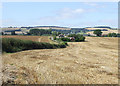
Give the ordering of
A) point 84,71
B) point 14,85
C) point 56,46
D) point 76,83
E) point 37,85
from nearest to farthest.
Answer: point 14,85
point 37,85
point 76,83
point 84,71
point 56,46

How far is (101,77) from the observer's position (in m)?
15.6

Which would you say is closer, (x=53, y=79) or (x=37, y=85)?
(x=37, y=85)

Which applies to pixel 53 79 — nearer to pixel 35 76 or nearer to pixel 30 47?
pixel 35 76

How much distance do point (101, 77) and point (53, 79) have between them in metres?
5.63

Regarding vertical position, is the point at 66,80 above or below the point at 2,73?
below

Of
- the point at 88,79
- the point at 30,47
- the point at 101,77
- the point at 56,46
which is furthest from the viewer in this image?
the point at 56,46

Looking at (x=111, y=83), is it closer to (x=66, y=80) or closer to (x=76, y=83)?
(x=76, y=83)

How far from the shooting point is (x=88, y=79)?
14.6 meters

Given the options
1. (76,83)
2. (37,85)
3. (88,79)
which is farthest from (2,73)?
(88,79)

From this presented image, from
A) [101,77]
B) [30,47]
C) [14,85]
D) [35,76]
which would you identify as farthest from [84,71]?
[30,47]

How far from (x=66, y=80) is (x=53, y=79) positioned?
4.24 ft

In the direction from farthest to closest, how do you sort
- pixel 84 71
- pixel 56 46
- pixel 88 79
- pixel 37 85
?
1. pixel 56 46
2. pixel 84 71
3. pixel 88 79
4. pixel 37 85

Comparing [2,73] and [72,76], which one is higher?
[2,73]

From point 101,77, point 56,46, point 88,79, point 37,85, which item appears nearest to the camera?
point 37,85
